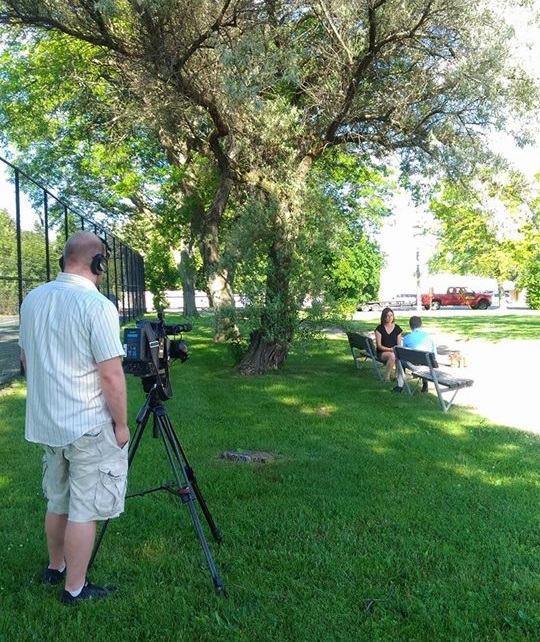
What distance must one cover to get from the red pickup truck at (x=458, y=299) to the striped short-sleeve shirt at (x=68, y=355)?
53483mm

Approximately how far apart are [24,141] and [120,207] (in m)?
6.41

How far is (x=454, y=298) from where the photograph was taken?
2237 inches

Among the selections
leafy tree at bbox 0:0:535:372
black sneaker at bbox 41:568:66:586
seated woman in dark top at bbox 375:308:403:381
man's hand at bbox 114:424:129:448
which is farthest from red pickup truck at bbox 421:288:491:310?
man's hand at bbox 114:424:129:448

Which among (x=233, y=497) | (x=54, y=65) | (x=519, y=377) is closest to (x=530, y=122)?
(x=519, y=377)

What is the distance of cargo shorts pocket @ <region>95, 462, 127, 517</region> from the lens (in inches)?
124

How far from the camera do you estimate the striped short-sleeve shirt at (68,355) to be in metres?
3.08

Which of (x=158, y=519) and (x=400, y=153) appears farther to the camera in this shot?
(x=400, y=153)

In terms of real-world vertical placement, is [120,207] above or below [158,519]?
above

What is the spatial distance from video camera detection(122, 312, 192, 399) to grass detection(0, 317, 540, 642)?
109 centimetres

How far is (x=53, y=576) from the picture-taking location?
350 centimetres

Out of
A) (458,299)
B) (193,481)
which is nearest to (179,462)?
(193,481)

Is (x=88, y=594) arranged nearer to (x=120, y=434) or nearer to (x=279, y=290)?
(x=120, y=434)

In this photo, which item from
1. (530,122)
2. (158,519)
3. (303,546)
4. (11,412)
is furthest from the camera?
(530,122)

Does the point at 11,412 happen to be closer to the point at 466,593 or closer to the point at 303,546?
the point at 303,546
